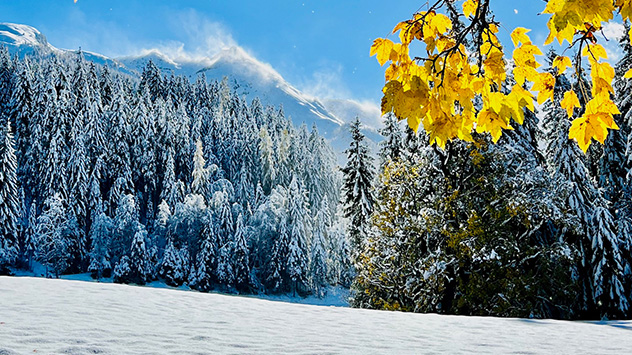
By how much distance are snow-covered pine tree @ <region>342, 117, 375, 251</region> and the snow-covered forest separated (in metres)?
15.1

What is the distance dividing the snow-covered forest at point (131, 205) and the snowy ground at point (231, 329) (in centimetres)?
3256

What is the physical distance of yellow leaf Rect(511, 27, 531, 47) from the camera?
1.81 m

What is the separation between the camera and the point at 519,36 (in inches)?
71.7

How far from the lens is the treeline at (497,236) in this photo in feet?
40.1

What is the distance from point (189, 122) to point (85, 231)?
19.8 m

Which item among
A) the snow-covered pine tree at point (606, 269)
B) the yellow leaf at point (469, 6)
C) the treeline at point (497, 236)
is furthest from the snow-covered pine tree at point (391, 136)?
the yellow leaf at point (469, 6)

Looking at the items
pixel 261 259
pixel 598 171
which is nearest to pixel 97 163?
pixel 261 259

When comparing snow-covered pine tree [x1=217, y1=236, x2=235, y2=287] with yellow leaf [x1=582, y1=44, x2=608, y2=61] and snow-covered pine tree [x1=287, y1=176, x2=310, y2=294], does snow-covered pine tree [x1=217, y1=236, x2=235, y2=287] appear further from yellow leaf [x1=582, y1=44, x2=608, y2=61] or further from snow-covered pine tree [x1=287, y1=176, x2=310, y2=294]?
yellow leaf [x1=582, y1=44, x2=608, y2=61]

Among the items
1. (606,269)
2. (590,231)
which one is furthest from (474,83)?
(606,269)

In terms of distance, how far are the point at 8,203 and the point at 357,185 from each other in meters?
35.6

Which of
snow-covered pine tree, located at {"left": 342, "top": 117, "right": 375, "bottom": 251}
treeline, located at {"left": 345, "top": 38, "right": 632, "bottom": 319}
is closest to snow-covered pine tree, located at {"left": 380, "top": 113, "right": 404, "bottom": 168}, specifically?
snow-covered pine tree, located at {"left": 342, "top": 117, "right": 375, "bottom": 251}

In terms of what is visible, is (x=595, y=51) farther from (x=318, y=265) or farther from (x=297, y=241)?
(x=318, y=265)

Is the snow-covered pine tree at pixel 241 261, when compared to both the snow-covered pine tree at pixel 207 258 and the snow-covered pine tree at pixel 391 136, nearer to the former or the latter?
the snow-covered pine tree at pixel 207 258

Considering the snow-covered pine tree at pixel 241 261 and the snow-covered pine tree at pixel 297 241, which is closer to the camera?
the snow-covered pine tree at pixel 241 261
